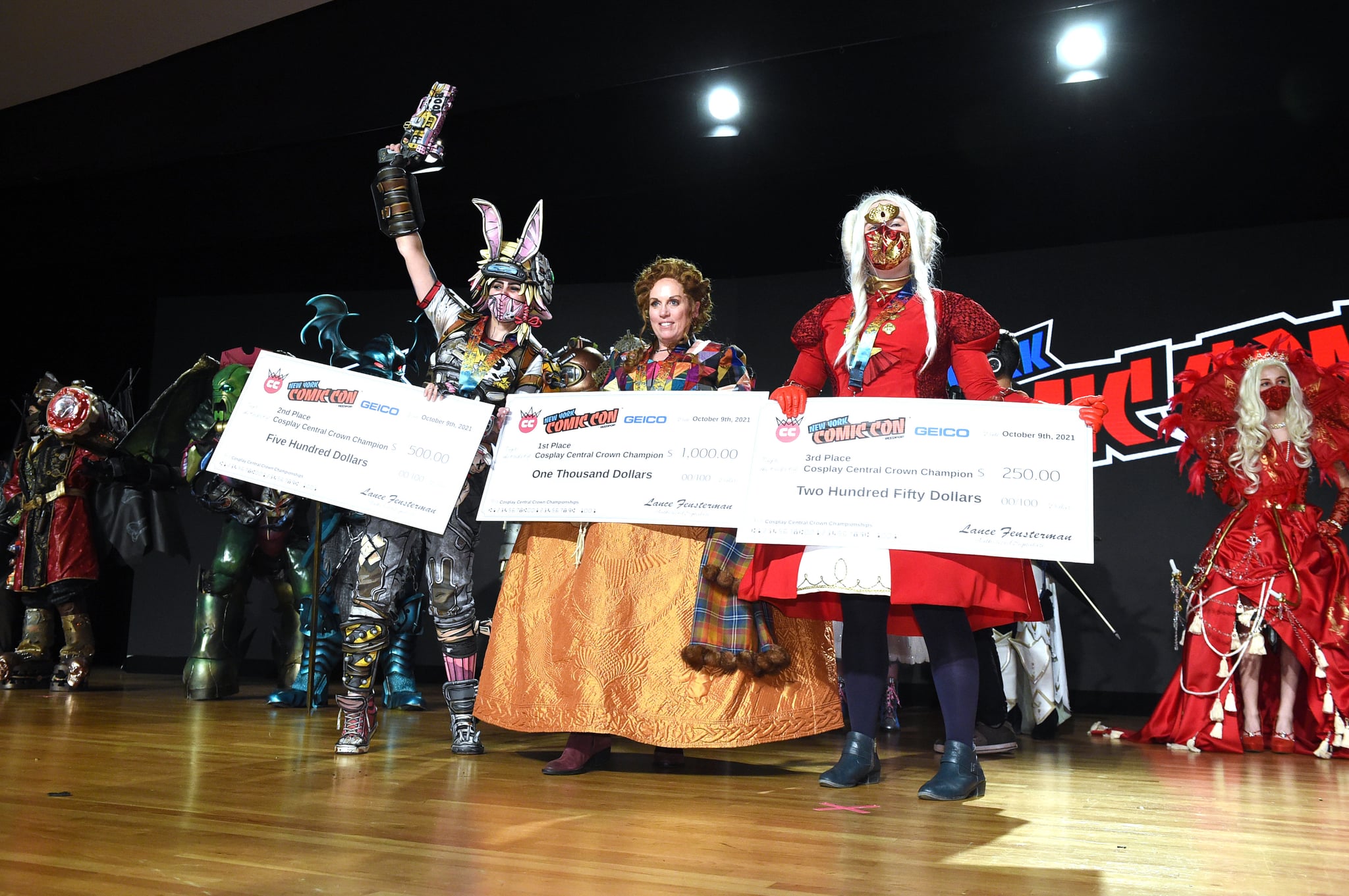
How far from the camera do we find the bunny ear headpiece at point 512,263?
374cm

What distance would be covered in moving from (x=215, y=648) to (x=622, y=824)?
13.7 feet

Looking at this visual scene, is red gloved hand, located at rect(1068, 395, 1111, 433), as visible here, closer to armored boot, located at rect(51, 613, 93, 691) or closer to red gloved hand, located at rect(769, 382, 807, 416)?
red gloved hand, located at rect(769, 382, 807, 416)

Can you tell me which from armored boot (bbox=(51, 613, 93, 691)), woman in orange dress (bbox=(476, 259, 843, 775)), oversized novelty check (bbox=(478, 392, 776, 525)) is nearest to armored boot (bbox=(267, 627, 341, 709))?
armored boot (bbox=(51, 613, 93, 691))

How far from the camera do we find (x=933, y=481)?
268cm

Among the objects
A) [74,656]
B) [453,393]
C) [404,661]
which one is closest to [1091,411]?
[453,393]

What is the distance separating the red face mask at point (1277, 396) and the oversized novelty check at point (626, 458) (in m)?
2.63

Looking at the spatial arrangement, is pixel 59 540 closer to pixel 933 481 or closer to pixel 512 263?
pixel 512 263

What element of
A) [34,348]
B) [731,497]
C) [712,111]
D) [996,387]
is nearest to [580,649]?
[731,497]

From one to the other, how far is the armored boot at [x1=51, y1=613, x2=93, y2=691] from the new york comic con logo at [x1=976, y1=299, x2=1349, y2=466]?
5382mm

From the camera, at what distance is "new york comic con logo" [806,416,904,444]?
2732mm

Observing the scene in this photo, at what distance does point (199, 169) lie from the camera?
22.2ft

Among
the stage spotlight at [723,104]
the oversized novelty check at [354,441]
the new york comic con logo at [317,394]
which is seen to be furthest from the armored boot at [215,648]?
the stage spotlight at [723,104]

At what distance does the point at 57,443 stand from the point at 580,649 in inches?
186

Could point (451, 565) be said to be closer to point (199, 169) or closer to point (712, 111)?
point (712, 111)
